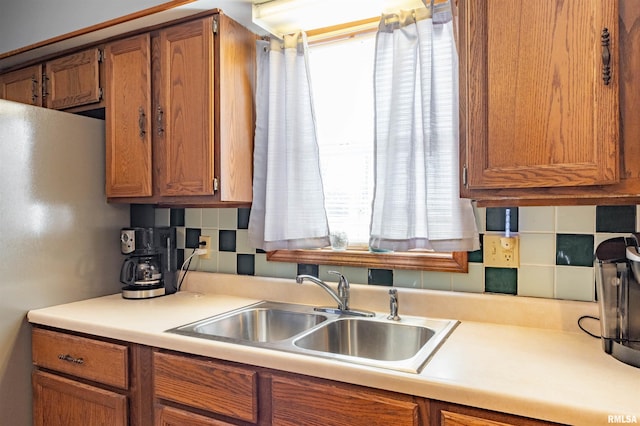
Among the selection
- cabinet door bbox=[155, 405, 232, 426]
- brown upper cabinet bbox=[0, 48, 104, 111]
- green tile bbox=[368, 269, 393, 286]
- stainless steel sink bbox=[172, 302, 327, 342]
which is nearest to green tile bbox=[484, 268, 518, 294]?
green tile bbox=[368, 269, 393, 286]

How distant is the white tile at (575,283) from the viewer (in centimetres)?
142

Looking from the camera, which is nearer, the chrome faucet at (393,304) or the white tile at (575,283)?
the white tile at (575,283)

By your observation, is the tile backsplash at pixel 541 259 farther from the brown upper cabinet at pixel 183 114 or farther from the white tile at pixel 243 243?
the brown upper cabinet at pixel 183 114

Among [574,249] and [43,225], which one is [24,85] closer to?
[43,225]

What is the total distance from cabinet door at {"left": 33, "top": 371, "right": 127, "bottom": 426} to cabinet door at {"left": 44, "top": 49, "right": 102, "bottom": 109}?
125 centimetres

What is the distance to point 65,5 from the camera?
2.01m

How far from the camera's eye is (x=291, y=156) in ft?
6.04

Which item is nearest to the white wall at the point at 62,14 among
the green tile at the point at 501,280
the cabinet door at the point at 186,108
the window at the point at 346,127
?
the cabinet door at the point at 186,108

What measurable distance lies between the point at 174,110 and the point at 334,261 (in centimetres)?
93

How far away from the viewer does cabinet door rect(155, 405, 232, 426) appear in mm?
1325

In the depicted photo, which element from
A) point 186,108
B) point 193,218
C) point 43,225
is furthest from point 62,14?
point 193,218

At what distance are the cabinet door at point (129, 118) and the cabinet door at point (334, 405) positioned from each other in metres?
1.12

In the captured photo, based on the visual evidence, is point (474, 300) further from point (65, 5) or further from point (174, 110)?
point (65, 5)

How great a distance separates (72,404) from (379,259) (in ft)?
4.28
